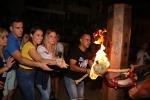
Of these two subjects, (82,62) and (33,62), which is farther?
(82,62)

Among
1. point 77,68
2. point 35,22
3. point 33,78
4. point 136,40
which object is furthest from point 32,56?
point 136,40

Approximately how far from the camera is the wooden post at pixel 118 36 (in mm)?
3282

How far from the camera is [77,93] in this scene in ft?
15.2

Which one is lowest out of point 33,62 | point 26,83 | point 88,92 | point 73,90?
point 88,92

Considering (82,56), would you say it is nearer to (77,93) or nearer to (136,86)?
(77,93)

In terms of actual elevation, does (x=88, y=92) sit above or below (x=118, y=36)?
below

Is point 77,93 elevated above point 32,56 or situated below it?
below

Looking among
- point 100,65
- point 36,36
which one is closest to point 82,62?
point 36,36

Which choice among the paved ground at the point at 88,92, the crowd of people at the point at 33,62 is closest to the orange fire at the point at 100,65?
the crowd of people at the point at 33,62

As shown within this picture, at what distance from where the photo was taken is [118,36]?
3.33 metres

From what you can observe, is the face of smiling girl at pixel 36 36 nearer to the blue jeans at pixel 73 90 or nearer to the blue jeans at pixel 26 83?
the blue jeans at pixel 26 83

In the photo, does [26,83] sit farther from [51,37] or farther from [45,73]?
[51,37]

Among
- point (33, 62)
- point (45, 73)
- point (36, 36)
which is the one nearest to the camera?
point (33, 62)

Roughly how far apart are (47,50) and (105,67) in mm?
1966
